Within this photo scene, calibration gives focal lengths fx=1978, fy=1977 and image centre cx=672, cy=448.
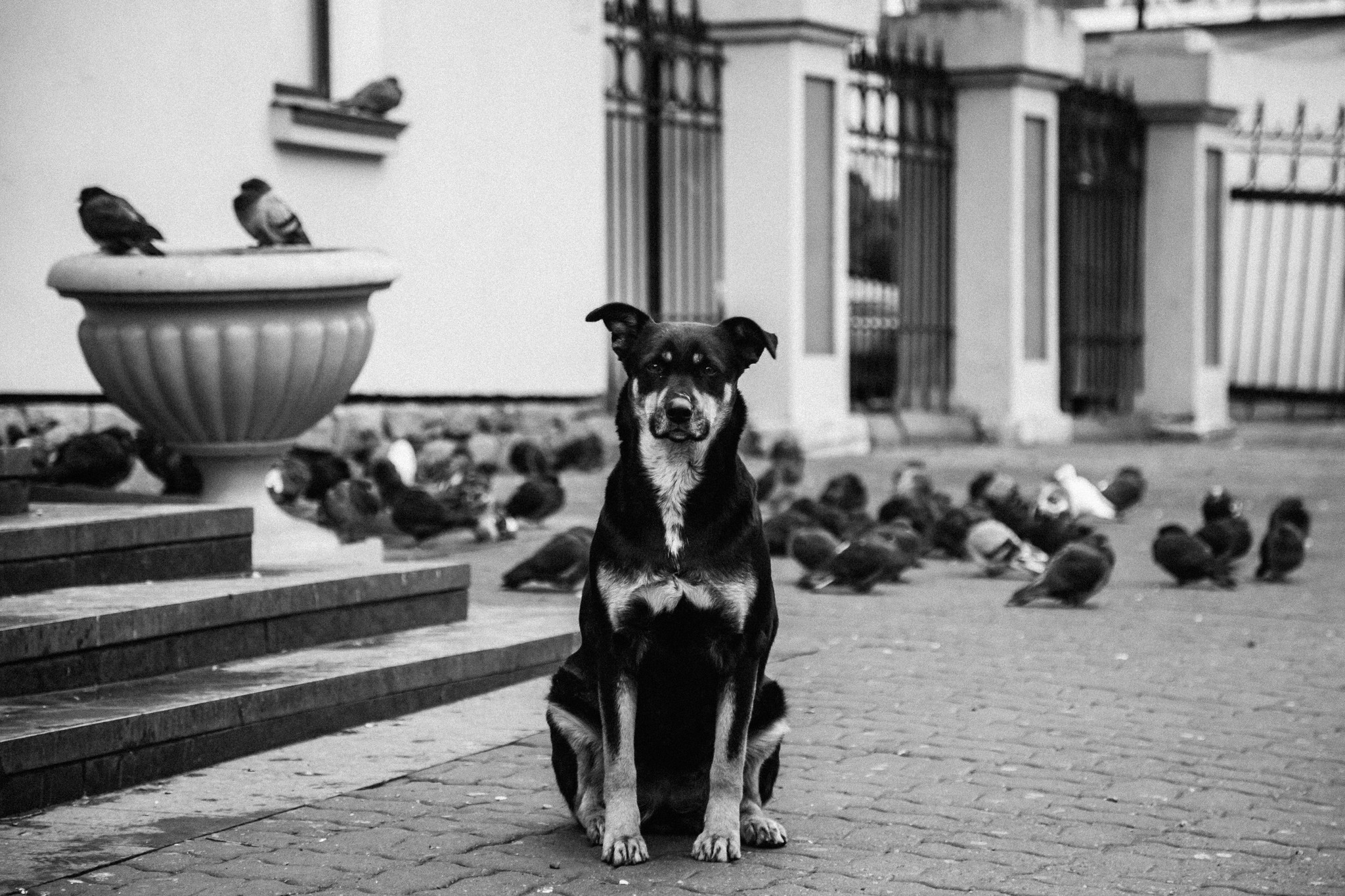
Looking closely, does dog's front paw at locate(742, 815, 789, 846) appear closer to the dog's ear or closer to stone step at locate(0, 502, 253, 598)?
the dog's ear

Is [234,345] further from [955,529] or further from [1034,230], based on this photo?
[1034,230]

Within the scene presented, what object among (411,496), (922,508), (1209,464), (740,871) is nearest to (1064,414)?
(1209,464)

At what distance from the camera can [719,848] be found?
4809mm

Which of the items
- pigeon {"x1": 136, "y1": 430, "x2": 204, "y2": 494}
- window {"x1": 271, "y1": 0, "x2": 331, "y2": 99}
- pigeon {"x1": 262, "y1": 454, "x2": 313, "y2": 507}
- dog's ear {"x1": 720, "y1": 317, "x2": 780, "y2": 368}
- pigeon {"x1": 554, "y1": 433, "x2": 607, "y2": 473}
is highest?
window {"x1": 271, "y1": 0, "x2": 331, "y2": 99}

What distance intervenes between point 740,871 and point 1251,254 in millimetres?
24822

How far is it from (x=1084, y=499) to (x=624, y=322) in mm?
8864

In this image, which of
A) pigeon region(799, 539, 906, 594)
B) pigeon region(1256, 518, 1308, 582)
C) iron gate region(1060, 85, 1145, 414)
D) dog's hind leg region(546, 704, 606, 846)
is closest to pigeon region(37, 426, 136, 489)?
pigeon region(799, 539, 906, 594)

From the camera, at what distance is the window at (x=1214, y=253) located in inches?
914

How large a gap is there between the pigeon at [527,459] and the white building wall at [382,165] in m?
0.98

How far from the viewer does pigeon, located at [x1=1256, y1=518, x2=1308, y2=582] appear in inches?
411

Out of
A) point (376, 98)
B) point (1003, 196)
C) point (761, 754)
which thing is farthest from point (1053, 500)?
point (1003, 196)

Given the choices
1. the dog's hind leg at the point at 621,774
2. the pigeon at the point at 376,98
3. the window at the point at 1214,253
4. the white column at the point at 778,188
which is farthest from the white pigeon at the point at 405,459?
the window at the point at 1214,253

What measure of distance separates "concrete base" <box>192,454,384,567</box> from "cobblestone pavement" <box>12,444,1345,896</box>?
189 centimetres

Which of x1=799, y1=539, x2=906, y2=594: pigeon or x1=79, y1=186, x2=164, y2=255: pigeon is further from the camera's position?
x1=799, y1=539, x2=906, y2=594: pigeon
